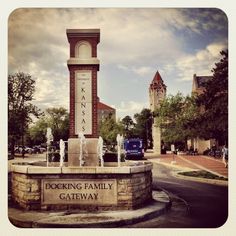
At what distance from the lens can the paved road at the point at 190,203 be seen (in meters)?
4.53

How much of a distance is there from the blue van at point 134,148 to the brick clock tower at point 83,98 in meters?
0.39

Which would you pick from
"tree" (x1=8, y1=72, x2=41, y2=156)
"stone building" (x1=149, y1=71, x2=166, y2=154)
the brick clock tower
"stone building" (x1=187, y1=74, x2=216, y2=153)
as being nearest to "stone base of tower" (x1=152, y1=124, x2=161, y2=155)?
"stone building" (x1=149, y1=71, x2=166, y2=154)

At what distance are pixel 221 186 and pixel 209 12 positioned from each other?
5.82 feet

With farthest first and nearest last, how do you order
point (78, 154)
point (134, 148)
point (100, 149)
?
1. point (78, 154)
2. point (100, 149)
3. point (134, 148)

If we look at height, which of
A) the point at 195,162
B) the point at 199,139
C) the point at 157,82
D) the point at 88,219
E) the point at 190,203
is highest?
the point at 157,82

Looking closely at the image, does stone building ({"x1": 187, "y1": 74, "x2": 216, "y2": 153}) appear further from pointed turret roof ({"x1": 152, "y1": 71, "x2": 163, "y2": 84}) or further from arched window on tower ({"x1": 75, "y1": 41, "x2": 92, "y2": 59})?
arched window on tower ({"x1": 75, "y1": 41, "x2": 92, "y2": 59})

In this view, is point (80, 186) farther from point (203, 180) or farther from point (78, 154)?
point (203, 180)

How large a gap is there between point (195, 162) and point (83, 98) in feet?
4.66

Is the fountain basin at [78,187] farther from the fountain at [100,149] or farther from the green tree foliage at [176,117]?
the green tree foliage at [176,117]

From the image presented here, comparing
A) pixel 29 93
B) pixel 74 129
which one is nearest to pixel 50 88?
pixel 29 93

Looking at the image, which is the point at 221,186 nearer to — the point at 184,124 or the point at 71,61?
the point at 184,124

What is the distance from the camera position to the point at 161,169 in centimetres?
476

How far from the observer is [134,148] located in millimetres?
4848

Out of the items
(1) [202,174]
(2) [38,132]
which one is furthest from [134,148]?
(2) [38,132]
